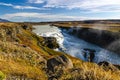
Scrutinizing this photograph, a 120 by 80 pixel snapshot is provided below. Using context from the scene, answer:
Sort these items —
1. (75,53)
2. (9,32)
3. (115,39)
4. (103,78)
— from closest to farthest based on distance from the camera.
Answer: (103,78), (9,32), (75,53), (115,39)

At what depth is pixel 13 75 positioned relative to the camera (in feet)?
42.6

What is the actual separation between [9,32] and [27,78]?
192 ft

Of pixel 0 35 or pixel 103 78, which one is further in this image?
pixel 0 35

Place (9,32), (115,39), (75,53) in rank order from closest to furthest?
(9,32)
(75,53)
(115,39)

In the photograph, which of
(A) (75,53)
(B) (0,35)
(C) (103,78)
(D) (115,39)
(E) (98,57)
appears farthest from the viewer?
(D) (115,39)

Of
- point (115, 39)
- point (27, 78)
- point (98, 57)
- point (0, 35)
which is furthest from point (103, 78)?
point (115, 39)

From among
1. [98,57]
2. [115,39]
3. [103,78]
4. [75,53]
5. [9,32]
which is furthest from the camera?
[115,39]

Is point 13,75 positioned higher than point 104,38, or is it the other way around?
point 13,75

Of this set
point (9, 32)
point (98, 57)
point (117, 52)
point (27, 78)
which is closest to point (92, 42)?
point (117, 52)

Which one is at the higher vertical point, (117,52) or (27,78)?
(27,78)

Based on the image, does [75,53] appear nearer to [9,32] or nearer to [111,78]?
[9,32]

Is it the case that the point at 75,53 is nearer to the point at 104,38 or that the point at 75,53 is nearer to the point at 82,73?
the point at 104,38

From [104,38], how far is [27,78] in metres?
98.1

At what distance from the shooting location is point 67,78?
12625mm
